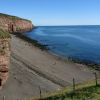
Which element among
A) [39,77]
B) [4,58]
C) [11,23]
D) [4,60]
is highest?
[11,23]

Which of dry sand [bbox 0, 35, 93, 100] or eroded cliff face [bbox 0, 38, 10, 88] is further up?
eroded cliff face [bbox 0, 38, 10, 88]

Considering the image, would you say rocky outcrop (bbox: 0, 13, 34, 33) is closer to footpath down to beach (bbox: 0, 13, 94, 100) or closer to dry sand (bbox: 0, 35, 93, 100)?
footpath down to beach (bbox: 0, 13, 94, 100)

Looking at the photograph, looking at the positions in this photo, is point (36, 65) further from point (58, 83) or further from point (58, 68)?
point (58, 83)

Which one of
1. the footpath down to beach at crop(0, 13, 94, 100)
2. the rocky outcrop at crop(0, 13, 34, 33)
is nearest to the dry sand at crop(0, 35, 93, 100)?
the footpath down to beach at crop(0, 13, 94, 100)

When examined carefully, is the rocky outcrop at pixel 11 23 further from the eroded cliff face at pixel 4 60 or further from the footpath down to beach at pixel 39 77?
the eroded cliff face at pixel 4 60

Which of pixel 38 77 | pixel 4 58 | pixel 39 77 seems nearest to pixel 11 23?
pixel 39 77

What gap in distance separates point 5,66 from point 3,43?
3.16 m

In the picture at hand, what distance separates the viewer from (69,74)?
5059 centimetres

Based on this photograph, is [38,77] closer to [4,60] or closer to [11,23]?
[4,60]

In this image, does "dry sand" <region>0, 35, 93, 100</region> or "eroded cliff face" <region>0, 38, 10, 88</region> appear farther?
"eroded cliff face" <region>0, 38, 10, 88</region>

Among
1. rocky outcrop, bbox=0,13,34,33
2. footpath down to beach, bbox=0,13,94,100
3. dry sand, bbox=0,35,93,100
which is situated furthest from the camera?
rocky outcrop, bbox=0,13,34,33

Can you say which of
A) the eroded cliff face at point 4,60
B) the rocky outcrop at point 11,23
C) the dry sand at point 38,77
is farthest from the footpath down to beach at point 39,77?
the rocky outcrop at point 11,23

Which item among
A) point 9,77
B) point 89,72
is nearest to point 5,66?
point 9,77

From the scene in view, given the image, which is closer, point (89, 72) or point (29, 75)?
point (29, 75)
